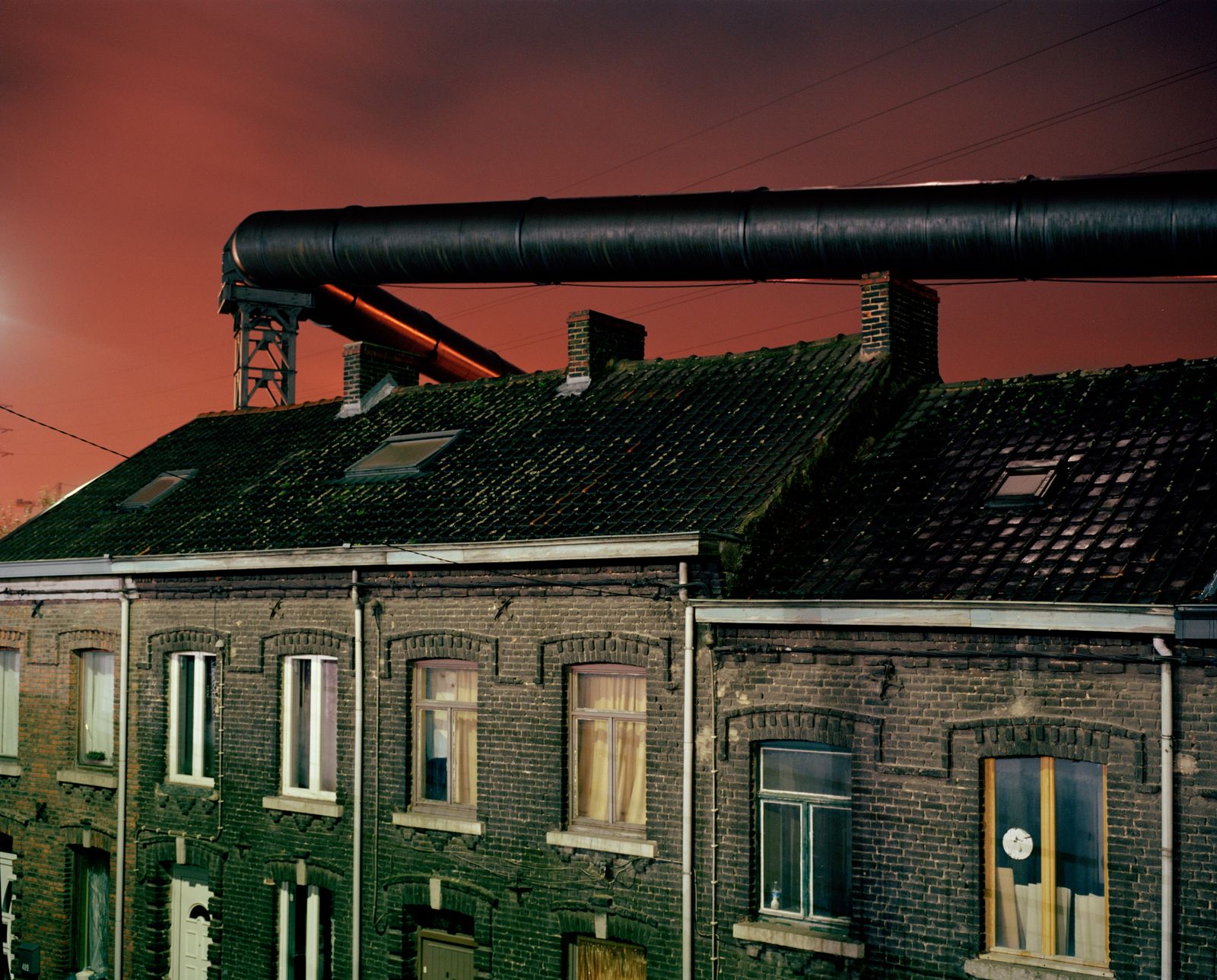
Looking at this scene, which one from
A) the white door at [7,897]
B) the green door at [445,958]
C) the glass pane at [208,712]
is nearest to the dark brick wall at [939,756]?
the green door at [445,958]

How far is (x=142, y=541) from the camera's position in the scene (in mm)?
19719

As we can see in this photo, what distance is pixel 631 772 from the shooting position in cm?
1449

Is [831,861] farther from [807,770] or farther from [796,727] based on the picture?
[796,727]

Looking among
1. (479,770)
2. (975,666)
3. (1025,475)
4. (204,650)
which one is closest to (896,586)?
(975,666)

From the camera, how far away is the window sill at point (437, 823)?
15.3 m

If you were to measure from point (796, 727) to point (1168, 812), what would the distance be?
355 centimetres

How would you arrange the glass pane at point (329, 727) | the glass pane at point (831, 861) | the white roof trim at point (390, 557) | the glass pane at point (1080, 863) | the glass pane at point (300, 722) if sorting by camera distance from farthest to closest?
the glass pane at point (300, 722)
the glass pane at point (329, 727)
the white roof trim at point (390, 557)
the glass pane at point (831, 861)
the glass pane at point (1080, 863)

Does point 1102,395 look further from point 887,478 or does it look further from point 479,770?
point 479,770

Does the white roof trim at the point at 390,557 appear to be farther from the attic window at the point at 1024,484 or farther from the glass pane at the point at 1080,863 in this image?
the glass pane at the point at 1080,863

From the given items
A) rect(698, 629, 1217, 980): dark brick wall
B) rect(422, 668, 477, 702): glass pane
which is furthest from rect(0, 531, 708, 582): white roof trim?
rect(422, 668, 477, 702): glass pane

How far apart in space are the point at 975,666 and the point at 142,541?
1297cm

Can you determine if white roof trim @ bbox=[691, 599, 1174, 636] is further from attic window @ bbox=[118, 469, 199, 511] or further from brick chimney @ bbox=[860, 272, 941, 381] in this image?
attic window @ bbox=[118, 469, 199, 511]

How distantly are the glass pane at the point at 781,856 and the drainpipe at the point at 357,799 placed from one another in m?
5.60

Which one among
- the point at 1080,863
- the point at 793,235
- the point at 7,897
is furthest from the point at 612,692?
the point at 7,897
